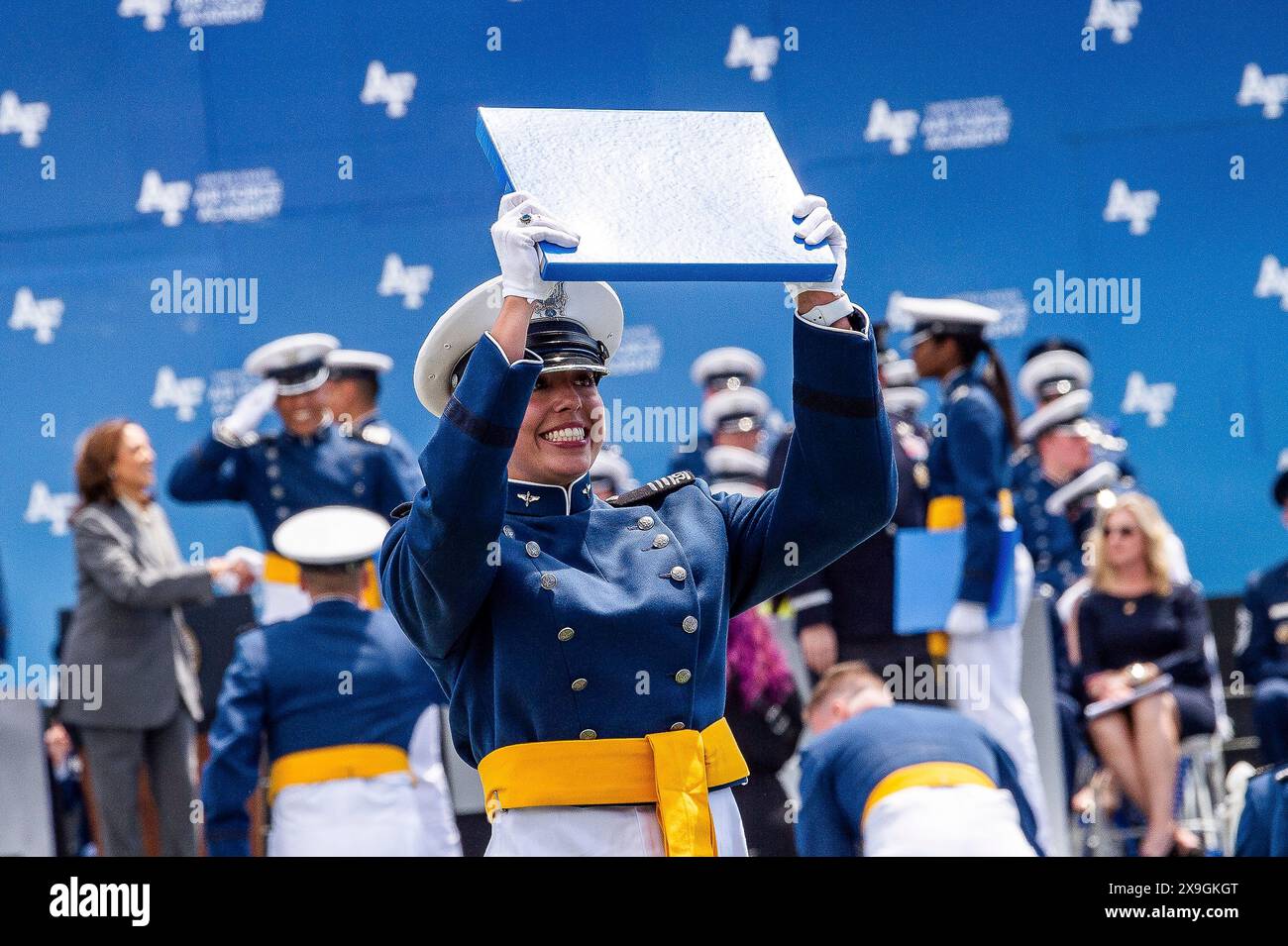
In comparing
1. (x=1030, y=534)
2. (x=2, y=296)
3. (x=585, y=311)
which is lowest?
(x=585, y=311)

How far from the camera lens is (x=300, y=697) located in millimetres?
5117

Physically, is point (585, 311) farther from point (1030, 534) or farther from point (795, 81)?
point (1030, 534)

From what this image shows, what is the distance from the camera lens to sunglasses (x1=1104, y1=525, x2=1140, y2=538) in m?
5.89

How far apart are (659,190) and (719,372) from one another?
3.56 meters

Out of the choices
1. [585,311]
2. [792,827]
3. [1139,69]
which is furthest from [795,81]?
[585,311]

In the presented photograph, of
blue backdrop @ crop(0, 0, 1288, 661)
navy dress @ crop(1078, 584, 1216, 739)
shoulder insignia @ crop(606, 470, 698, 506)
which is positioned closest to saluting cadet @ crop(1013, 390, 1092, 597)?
blue backdrop @ crop(0, 0, 1288, 661)

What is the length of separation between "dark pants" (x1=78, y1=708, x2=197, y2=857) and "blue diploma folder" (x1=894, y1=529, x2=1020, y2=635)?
219 centimetres

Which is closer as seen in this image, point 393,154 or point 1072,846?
point 1072,846

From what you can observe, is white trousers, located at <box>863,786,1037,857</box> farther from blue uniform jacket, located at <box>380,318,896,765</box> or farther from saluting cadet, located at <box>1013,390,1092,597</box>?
saluting cadet, located at <box>1013,390,1092,597</box>

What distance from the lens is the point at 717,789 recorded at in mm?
3213

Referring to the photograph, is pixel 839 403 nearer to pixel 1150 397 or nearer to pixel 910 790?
pixel 910 790

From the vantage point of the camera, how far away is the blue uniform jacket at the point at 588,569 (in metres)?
2.96

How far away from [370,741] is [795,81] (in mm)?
2476

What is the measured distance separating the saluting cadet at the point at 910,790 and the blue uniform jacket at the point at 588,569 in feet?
4.12
